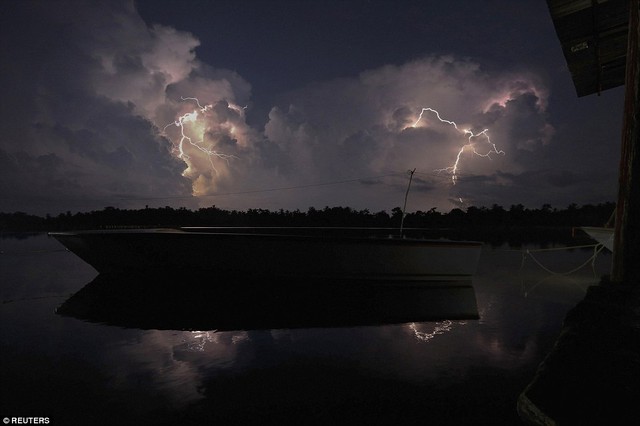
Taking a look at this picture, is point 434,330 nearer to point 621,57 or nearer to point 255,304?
point 255,304

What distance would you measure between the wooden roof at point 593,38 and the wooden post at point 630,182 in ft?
1.44

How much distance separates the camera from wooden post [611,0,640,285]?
4105 mm

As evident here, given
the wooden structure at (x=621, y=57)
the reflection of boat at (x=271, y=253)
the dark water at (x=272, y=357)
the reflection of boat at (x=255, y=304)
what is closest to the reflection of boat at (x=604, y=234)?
the dark water at (x=272, y=357)

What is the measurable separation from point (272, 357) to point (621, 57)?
804cm

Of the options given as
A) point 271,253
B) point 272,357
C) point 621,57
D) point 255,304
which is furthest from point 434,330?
point 621,57

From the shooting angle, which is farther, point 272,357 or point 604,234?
point 604,234

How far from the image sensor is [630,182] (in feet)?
13.7

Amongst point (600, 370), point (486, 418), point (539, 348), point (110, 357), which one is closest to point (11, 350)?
point (110, 357)

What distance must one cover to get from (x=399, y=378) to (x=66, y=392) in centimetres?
418

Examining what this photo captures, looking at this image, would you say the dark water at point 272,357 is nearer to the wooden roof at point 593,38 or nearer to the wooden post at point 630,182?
the wooden post at point 630,182

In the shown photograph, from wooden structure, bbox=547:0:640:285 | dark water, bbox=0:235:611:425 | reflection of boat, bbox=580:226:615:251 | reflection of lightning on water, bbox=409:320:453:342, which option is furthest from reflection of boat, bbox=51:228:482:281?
wooden structure, bbox=547:0:640:285

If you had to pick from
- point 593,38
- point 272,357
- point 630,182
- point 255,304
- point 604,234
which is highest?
point 593,38

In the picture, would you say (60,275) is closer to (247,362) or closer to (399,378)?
(247,362)

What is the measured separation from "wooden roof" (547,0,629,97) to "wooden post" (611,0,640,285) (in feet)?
Result: 1.44
